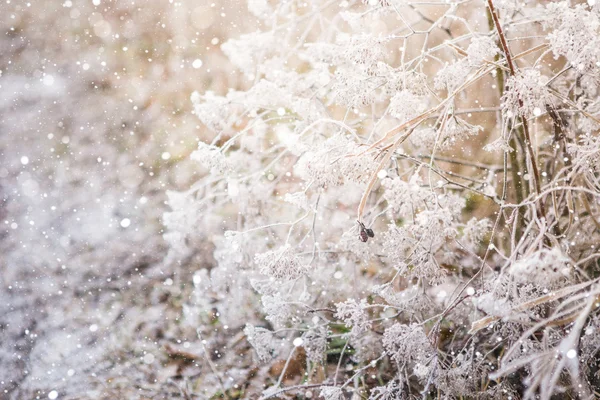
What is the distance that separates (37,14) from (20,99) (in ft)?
3.65

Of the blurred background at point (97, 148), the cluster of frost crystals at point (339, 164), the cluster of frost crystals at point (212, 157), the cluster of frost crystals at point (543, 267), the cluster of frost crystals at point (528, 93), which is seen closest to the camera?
the cluster of frost crystals at point (543, 267)

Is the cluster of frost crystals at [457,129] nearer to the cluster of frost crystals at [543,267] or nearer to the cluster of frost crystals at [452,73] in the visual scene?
the cluster of frost crystals at [452,73]

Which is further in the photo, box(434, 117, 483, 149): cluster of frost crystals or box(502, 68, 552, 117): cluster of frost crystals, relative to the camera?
box(434, 117, 483, 149): cluster of frost crystals

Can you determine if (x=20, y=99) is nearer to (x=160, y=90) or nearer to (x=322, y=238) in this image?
(x=160, y=90)

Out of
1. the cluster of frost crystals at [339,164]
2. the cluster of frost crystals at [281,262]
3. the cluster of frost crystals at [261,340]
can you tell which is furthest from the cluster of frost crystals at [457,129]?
the cluster of frost crystals at [261,340]

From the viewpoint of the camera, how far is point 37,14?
5.64 metres

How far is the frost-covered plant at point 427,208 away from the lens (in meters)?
1.39

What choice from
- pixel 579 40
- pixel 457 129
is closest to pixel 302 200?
pixel 457 129

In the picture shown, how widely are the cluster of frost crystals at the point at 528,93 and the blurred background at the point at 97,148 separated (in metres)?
3.83

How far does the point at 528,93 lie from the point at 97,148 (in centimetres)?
533

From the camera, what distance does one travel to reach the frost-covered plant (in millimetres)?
1391

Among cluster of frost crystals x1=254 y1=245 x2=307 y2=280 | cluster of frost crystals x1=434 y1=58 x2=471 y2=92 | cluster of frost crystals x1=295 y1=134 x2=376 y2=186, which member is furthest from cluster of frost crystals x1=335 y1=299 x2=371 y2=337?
cluster of frost crystals x1=434 y1=58 x2=471 y2=92

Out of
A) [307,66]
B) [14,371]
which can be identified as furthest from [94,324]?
[307,66]

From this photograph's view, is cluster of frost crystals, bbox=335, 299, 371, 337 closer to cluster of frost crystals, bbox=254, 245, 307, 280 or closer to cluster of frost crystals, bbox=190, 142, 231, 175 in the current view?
cluster of frost crystals, bbox=254, 245, 307, 280
